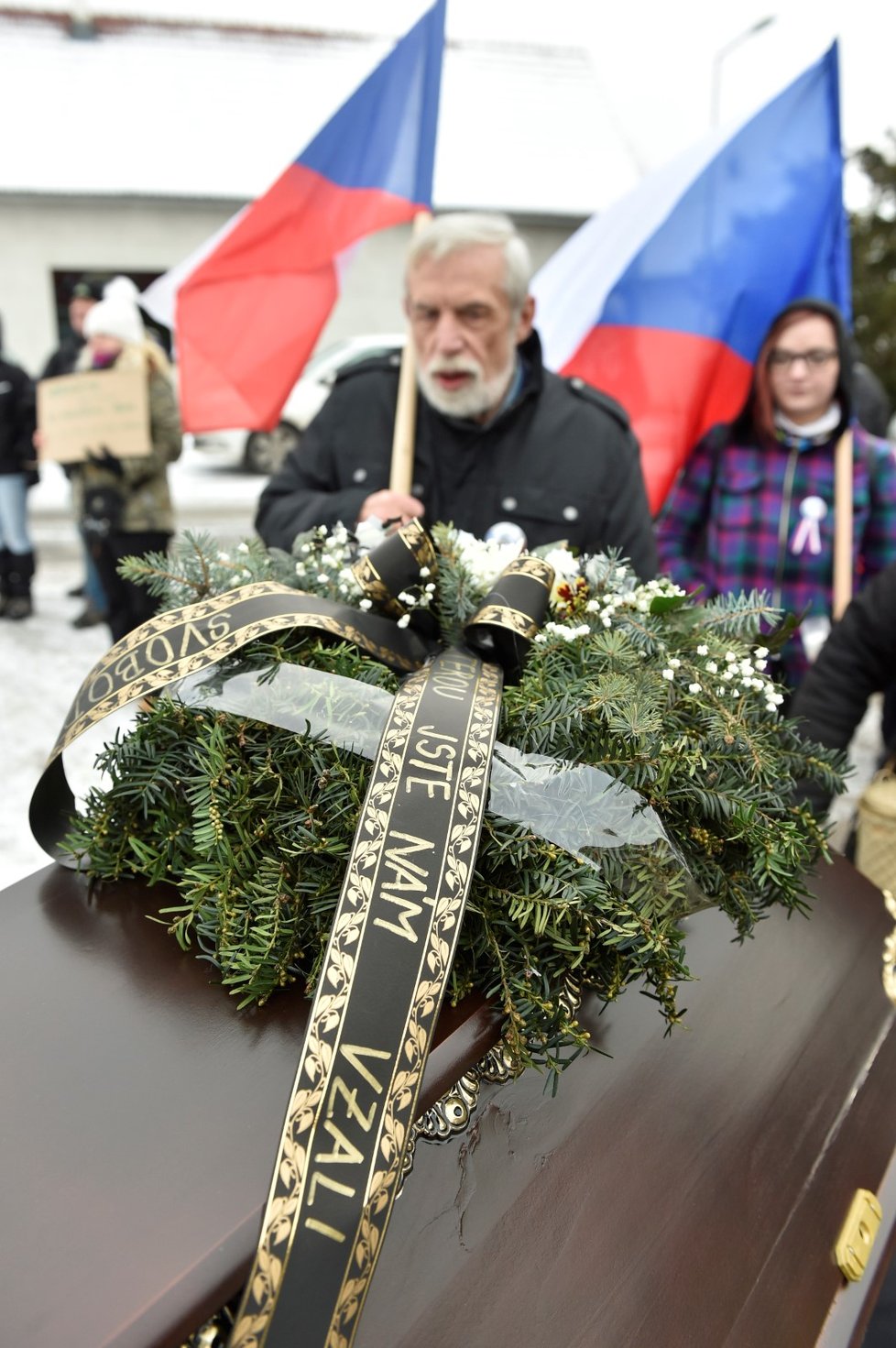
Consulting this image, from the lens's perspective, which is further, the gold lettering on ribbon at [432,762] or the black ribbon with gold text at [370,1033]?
the gold lettering on ribbon at [432,762]

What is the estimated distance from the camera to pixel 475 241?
2342 mm

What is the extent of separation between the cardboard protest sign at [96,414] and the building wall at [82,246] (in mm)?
10091

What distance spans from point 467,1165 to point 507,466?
6.26 ft

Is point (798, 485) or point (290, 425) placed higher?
point (798, 485)

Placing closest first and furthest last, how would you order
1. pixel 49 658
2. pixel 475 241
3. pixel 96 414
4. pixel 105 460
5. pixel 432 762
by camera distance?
pixel 432 762, pixel 475 241, pixel 96 414, pixel 105 460, pixel 49 658

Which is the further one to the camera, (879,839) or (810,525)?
(810,525)

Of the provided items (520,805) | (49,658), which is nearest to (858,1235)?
(520,805)

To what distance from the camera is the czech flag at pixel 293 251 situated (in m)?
3.15

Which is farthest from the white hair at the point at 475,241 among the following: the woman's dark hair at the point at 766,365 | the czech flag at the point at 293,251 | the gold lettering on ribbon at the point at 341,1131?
the gold lettering on ribbon at the point at 341,1131

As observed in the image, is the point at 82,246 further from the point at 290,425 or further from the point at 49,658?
the point at 49,658

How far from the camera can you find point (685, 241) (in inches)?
137

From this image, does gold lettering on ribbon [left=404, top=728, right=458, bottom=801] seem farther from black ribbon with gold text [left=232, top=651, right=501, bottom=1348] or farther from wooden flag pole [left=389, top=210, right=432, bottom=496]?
wooden flag pole [left=389, top=210, right=432, bottom=496]

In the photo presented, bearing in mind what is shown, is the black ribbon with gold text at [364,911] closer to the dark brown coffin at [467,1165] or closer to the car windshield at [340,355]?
the dark brown coffin at [467,1165]

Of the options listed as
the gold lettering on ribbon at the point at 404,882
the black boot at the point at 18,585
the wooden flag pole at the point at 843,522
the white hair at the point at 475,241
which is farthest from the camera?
the black boot at the point at 18,585
